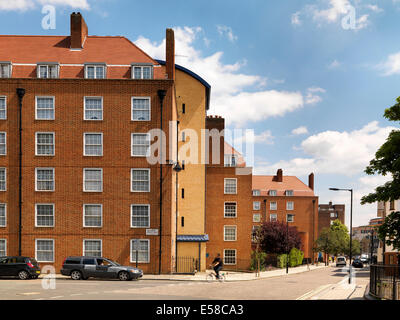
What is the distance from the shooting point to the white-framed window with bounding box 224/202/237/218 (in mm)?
52406

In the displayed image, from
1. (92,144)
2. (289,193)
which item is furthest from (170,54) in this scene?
(289,193)

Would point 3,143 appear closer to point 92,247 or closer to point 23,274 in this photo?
point 92,247

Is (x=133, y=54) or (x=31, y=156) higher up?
(x=133, y=54)

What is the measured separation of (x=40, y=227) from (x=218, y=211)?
78.1 feet

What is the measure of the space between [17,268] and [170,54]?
1979 centimetres

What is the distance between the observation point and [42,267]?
108 ft

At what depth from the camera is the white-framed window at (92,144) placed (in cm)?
3447

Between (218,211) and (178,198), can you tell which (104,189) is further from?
(218,211)

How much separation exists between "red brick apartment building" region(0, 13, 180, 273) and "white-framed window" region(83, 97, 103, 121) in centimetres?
8

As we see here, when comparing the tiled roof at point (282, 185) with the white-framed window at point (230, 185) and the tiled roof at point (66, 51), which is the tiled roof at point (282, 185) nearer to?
the white-framed window at point (230, 185)

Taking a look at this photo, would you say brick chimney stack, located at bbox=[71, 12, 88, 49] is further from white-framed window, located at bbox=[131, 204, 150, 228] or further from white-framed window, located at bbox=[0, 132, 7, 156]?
white-framed window, located at bbox=[131, 204, 150, 228]

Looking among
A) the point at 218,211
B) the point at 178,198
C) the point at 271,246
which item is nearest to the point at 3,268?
the point at 178,198

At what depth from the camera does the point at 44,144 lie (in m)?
34.4
